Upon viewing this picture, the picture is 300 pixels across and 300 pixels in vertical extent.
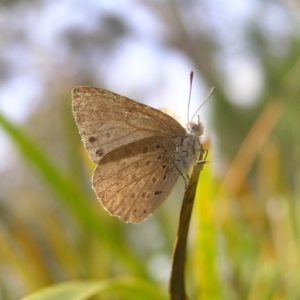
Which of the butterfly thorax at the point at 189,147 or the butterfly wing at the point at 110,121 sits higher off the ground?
the butterfly wing at the point at 110,121

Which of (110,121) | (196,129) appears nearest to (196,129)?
(196,129)

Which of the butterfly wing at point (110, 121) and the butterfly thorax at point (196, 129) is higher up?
the butterfly wing at point (110, 121)

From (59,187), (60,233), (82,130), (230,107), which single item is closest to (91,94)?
(82,130)

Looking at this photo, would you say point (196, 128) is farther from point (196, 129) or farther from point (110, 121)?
point (110, 121)

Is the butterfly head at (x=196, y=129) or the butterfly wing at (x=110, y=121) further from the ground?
the butterfly wing at (x=110, y=121)
